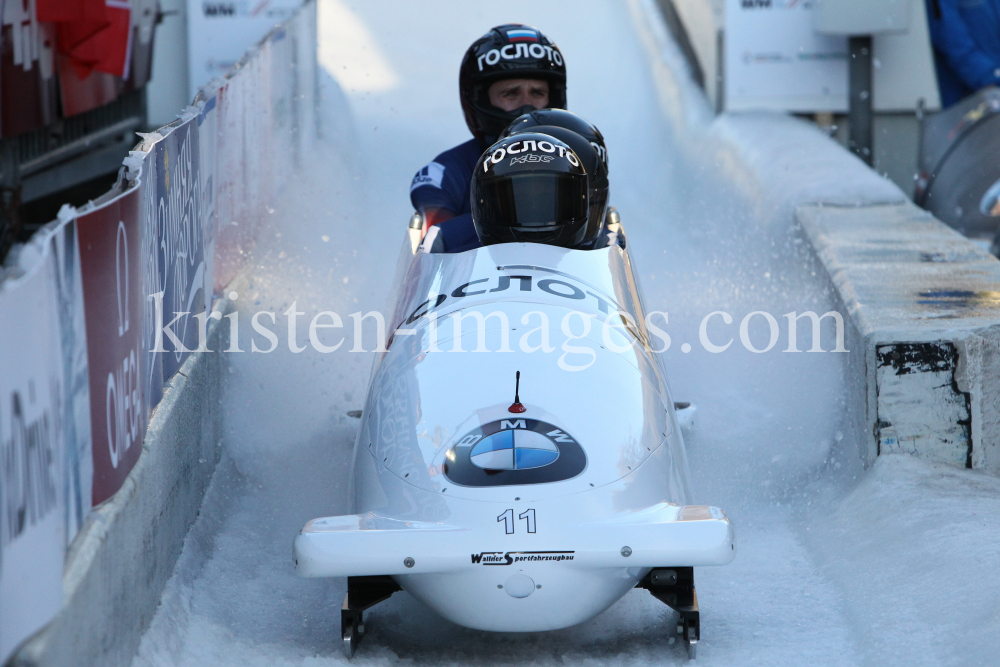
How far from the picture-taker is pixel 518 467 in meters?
2.21

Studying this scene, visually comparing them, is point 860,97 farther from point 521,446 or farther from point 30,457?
point 30,457

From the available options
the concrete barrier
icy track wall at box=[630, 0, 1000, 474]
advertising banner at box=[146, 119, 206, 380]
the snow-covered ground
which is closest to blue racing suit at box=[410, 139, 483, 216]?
the snow-covered ground

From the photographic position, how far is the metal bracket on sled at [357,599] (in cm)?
233

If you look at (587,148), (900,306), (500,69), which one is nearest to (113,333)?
(587,148)

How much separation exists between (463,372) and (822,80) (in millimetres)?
5976

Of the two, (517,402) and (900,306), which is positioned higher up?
(517,402)

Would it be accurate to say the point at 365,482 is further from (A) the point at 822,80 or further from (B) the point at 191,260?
(A) the point at 822,80

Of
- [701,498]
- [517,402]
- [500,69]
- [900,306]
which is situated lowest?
[701,498]

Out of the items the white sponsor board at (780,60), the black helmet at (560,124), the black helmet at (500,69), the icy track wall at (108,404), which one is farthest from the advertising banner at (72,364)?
the white sponsor board at (780,60)

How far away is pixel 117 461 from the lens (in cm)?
221

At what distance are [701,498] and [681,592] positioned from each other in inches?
43.3

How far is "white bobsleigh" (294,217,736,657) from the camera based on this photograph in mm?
2098

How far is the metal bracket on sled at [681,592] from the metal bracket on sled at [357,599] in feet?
1.77

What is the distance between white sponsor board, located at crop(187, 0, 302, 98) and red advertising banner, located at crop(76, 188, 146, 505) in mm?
6920
